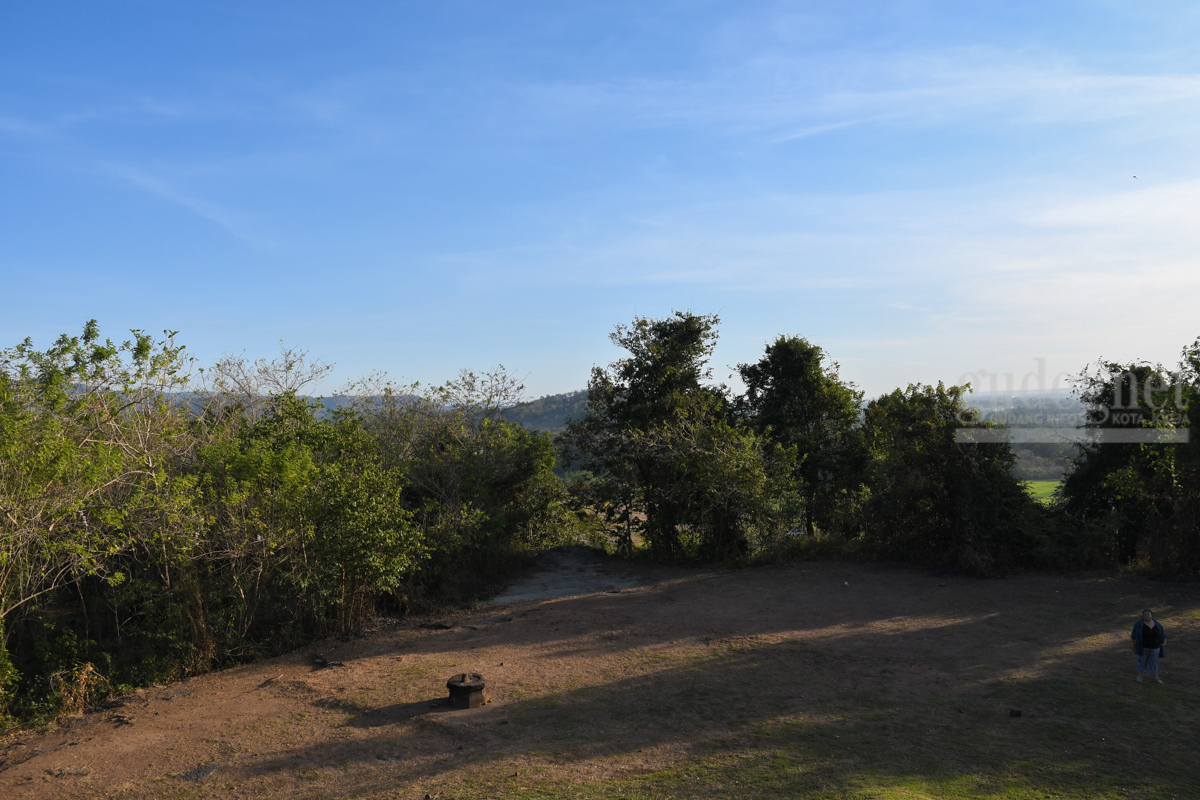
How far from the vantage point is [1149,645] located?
28.0 ft

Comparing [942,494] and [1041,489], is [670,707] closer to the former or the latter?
[942,494]

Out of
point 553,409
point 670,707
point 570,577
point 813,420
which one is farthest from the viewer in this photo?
point 553,409

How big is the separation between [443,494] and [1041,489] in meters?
13.6

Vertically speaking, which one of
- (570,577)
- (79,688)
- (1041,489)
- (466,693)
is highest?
(1041,489)

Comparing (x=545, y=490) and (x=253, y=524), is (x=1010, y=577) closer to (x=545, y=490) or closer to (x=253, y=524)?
(x=545, y=490)

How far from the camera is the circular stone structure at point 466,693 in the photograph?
28.0ft

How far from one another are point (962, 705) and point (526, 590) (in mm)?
9366

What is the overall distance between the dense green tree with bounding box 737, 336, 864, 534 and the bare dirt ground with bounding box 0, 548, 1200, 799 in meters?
6.44

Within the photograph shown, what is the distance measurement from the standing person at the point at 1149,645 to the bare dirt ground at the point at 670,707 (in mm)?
248

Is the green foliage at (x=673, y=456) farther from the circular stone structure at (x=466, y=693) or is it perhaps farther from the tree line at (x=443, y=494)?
the circular stone structure at (x=466, y=693)

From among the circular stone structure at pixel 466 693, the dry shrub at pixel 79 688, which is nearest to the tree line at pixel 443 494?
the dry shrub at pixel 79 688

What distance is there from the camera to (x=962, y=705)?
26.8 ft

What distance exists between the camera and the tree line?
8.58 m

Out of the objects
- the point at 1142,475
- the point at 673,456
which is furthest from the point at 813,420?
the point at 1142,475
